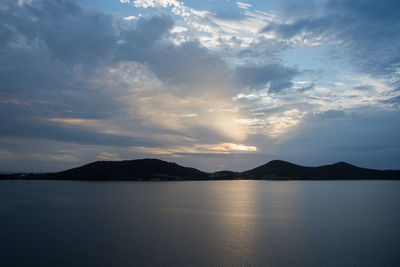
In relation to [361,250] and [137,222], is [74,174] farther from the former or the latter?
[361,250]

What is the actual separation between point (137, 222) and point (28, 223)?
13.2 meters

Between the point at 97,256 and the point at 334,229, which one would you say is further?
the point at 334,229

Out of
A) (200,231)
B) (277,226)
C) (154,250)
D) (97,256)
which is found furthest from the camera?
(277,226)

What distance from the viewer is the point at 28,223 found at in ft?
112

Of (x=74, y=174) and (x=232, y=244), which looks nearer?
(x=232, y=244)

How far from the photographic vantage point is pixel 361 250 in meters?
23.2

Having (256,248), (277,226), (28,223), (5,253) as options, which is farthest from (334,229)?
(28,223)

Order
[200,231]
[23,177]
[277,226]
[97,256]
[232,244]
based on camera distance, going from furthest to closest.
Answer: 1. [23,177]
2. [277,226]
3. [200,231]
4. [232,244]
5. [97,256]

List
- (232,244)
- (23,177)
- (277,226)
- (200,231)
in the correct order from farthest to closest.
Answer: (23,177), (277,226), (200,231), (232,244)

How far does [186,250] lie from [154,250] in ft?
8.77

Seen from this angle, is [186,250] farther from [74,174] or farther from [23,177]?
[23,177]

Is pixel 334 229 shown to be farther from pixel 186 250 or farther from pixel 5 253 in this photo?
pixel 5 253

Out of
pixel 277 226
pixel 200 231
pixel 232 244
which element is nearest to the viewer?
pixel 232 244

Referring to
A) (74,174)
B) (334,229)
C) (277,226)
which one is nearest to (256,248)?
(277,226)
